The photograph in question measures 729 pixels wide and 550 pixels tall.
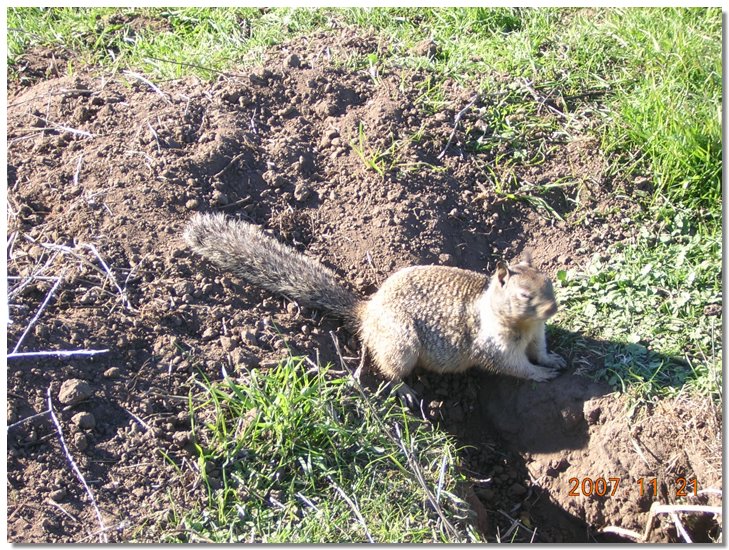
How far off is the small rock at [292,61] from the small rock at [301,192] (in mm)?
1002

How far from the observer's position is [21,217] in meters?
4.53

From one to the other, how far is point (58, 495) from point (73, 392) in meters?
0.47

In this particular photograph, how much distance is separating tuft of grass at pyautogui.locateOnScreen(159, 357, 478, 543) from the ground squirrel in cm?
46

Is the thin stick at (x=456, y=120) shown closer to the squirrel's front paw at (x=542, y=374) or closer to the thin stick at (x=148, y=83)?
the squirrel's front paw at (x=542, y=374)

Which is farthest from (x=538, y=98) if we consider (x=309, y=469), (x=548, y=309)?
(x=309, y=469)

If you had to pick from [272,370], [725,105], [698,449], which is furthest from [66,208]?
[725,105]

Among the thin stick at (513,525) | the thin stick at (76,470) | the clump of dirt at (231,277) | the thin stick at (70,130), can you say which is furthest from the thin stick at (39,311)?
the thin stick at (513,525)

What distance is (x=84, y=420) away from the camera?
367 centimetres

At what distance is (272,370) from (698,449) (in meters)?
2.02

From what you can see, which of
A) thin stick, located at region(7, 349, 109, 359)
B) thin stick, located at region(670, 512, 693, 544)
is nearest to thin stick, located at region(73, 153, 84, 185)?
thin stick, located at region(7, 349, 109, 359)

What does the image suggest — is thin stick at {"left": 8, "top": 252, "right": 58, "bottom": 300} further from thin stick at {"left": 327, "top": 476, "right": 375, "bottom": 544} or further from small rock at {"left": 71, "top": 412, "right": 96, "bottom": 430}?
thin stick at {"left": 327, "top": 476, "right": 375, "bottom": 544}

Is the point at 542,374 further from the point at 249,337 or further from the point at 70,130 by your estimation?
the point at 70,130

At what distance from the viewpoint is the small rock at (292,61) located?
18.1ft
